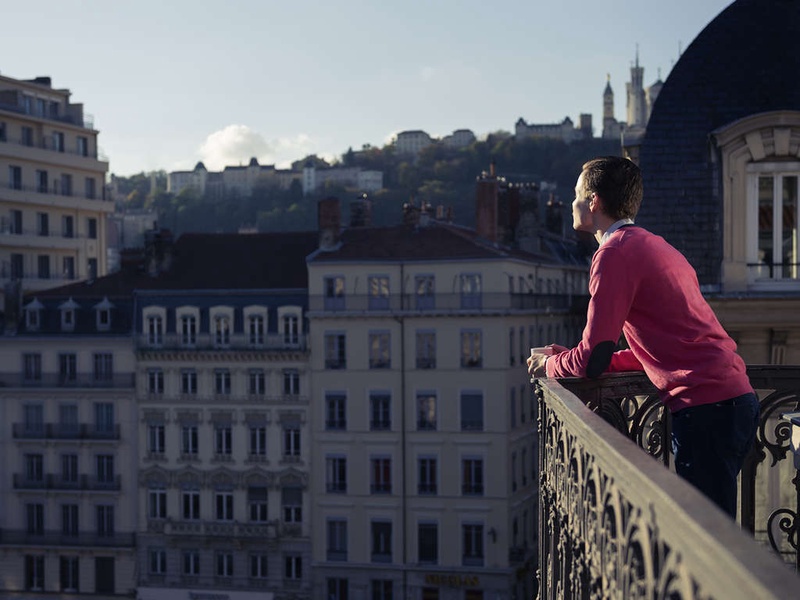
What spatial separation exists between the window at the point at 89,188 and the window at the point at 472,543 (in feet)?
110

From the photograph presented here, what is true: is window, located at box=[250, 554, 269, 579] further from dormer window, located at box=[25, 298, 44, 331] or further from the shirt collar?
the shirt collar

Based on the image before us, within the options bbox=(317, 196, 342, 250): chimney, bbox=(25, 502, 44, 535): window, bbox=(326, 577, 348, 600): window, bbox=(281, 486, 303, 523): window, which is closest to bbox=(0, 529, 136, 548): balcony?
bbox=(25, 502, 44, 535): window

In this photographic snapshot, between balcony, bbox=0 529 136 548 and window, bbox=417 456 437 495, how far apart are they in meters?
13.4

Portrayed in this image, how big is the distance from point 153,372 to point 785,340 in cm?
4222

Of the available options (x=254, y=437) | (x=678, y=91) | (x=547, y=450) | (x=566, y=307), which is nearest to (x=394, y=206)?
(x=566, y=307)

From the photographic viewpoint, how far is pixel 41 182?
69625 mm

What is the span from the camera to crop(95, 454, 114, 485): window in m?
56.4

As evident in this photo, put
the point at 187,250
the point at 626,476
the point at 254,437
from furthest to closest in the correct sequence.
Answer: the point at 187,250
the point at 254,437
the point at 626,476

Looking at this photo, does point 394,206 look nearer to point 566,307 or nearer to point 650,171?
point 566,307

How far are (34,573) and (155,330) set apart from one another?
12534 mm

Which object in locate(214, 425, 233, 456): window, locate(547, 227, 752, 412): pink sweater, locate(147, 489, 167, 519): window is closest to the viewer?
locate(547, 227, 752, 412): pink sweater

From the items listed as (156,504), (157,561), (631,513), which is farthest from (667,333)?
(157,561)

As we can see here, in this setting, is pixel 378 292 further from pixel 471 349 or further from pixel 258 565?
pixel 258 565

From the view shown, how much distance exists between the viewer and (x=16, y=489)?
56938 millimetres
